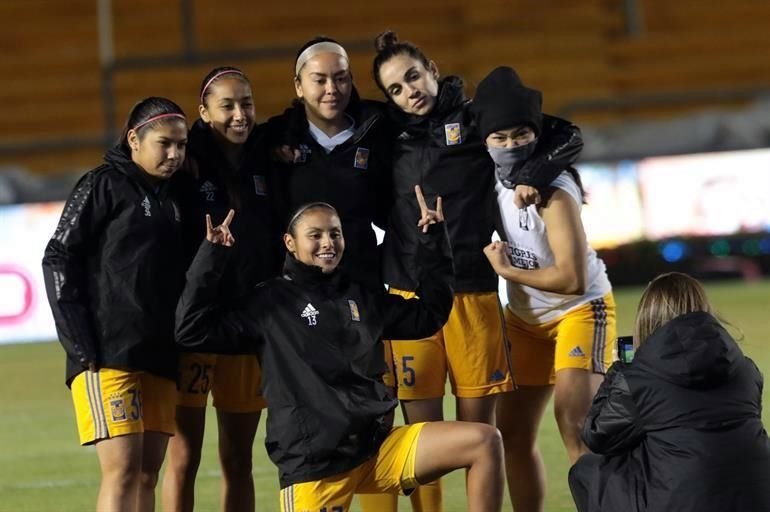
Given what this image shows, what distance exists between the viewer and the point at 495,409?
5656mm

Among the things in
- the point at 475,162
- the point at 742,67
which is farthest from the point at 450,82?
the point at 742,67

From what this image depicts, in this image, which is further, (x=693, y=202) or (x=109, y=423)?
(x=693, y=202)

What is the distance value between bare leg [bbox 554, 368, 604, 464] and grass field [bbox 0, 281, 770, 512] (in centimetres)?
63

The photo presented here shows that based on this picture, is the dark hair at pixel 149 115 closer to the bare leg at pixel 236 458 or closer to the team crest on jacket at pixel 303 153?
the team crest on jacket at pixel 303 153

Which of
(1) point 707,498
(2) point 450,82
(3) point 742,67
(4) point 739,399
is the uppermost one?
(3) point 742,67

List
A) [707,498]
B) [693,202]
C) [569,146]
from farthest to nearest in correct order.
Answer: [693,202], [569,146], [707,498]

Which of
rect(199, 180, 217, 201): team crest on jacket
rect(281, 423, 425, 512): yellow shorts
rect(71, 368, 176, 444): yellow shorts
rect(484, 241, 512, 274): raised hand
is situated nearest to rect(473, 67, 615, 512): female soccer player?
rect(484, 241, 512, 274): raised hand

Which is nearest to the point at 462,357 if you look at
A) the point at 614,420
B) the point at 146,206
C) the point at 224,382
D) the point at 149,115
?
the point at 224,382

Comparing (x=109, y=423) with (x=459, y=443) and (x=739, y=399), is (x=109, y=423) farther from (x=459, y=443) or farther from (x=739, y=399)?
(x=739, y=399)

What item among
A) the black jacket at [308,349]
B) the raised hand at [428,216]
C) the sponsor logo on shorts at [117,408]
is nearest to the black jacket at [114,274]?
the sponsor logo on shorts at [117,408]

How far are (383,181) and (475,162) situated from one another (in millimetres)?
375

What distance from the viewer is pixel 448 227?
5.47 metres

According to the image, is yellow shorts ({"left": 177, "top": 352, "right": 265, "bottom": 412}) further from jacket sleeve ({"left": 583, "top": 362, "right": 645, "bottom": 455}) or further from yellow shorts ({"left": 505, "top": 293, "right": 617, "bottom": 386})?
jacket sleeve ({"left": 583, "top": 362, "right": 645, "bottom": 455})

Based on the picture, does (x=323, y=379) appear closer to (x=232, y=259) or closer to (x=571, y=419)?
(x=232, y=259)
